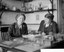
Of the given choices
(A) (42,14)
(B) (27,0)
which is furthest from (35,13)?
(B) (27,0)

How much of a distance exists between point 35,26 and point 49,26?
1119 millimetres

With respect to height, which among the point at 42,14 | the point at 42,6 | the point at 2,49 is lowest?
the point at 2,49

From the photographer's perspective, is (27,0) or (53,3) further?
(27,0)

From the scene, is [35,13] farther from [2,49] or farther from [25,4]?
Result: [2,49]

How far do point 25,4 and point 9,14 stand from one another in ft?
1.85

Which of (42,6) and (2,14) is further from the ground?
(42,6)

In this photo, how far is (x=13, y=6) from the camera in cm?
309

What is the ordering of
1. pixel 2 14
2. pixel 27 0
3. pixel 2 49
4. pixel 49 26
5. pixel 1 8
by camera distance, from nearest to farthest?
pixel 2 49
pixel 49 26
pixel 1 8
pixel 2 14
pixel 27 0

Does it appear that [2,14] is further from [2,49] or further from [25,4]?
[2,49]

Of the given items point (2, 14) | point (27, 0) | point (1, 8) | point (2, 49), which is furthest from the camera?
point (27, 0)

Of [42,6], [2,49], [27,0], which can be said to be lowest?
[2,49]

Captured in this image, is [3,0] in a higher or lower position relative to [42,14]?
higher

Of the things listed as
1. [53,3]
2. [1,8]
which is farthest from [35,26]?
[1,8]

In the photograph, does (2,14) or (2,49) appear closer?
(2,49)
